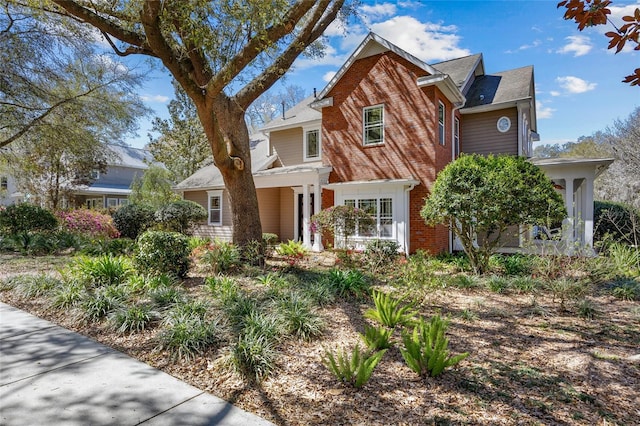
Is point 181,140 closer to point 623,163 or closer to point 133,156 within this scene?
point 133,156

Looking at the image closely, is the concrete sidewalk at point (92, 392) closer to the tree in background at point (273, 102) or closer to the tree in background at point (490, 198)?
the tree in background at point (490, 198)

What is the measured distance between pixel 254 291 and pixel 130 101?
503 inches

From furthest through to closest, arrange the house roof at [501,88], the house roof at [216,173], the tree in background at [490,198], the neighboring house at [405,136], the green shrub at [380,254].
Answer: the house roof at [216,173]
the house roof at [501,88]
the neighboring house at [405,136]
the green shrub at [380,254]
the tree in background at [490,198]

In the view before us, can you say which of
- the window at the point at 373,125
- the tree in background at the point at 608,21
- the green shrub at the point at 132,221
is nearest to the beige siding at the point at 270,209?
the green shrub at the point at 132,221

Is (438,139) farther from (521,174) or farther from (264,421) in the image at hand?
(264,421)

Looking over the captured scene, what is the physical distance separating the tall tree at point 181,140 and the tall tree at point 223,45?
1549cm

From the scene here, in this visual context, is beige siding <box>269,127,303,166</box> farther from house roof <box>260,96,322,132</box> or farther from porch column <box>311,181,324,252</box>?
porch column <box>311,181,324,252</box>

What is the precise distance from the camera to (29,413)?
2.94m

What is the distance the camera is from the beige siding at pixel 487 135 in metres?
13.0

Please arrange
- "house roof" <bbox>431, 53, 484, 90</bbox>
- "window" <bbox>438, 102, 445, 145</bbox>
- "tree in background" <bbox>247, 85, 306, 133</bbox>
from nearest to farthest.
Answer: "window" <bbox>438, 102, 445, 145</bbox>, "house roof" <bbox>431, 53, 484, 90</bbox>, "tree in background" <bbox>247, 85, 306, 133</bbox>

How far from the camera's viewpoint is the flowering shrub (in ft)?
46.7

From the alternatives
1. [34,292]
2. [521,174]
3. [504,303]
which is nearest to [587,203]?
[521,174]

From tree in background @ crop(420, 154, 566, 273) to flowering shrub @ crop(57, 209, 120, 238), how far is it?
1282cm

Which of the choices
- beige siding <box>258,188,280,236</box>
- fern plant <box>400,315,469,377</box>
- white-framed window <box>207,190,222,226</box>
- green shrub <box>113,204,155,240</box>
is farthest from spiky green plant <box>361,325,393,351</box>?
white-framed window <box>207,190,222,226</box>
